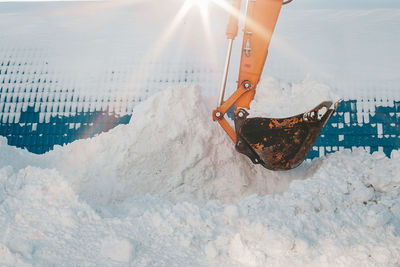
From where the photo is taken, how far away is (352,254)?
7.17ft

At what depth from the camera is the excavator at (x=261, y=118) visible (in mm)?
2891

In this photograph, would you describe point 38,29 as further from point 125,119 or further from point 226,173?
point 226,173

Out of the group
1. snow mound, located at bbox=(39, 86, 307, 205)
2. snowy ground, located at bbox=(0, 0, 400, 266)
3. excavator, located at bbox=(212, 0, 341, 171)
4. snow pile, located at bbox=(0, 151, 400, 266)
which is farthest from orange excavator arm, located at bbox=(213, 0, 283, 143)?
snow pile, located at bbox=(0, 151, 400, 266)

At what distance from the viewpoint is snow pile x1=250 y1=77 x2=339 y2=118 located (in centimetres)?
289

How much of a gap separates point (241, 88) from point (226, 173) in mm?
677

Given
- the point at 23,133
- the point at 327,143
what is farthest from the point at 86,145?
the point at 327,143

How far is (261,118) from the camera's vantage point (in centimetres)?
293

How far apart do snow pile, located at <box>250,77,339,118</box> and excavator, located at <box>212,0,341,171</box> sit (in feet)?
0.14

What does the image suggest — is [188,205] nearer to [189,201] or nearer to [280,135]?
[189,201]

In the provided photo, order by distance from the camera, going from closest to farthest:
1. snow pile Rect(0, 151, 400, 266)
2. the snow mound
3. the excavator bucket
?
snow pile Rect(0, 151, 400, 266) < the excavator bucket < the snow mound

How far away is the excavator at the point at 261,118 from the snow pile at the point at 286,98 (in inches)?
1.7

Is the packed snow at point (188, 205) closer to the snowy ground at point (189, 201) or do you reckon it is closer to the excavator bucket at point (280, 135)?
the snowy ground at point (189, 201)

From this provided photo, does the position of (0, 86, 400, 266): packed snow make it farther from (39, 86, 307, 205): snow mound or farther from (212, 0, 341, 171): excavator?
(212, 0, 341, 171): excavator

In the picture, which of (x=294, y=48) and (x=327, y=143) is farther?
(x=294, y=48)
